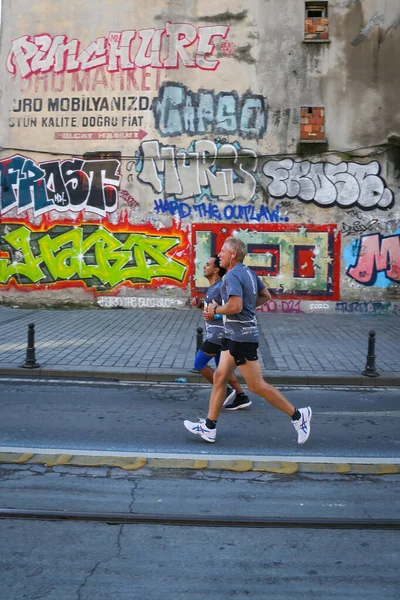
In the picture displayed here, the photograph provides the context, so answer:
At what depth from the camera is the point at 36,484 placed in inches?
193

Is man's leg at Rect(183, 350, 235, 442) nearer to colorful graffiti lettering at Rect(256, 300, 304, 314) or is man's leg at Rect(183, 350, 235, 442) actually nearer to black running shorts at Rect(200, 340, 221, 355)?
black running shorts at Rect(200, 340, 221, 355)

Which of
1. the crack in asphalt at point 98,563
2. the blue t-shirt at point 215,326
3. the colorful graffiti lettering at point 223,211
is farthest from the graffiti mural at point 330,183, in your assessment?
the crack in asphalt at point 98,563

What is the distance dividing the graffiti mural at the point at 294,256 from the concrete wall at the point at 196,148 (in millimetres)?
39

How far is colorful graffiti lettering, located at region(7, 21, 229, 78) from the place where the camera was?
16.8 metres

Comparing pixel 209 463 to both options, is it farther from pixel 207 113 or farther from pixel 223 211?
pixel 207 113

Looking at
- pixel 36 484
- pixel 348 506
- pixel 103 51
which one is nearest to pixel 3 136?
pixel 103 51

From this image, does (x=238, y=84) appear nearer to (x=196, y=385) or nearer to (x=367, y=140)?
(x=367, y=140)

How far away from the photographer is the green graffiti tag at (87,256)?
1714 cm

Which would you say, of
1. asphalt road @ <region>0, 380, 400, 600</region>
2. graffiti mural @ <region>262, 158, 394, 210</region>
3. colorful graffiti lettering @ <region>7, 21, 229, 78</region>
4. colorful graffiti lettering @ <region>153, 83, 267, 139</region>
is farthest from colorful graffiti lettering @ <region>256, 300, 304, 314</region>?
asphalt road @ <region>0, 380, 400, 600</region>

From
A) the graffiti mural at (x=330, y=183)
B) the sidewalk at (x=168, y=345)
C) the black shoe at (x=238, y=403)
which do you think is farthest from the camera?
the graffiti mural at (x=330, y=183)

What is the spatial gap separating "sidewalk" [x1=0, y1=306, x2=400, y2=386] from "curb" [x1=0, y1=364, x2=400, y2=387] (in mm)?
15

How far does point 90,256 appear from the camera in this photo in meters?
17.3

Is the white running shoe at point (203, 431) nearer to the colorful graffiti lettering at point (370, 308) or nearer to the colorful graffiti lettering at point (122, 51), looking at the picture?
the colorful graffiti lettering at point (370, 308)

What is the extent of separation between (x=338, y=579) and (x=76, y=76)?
16.4m
